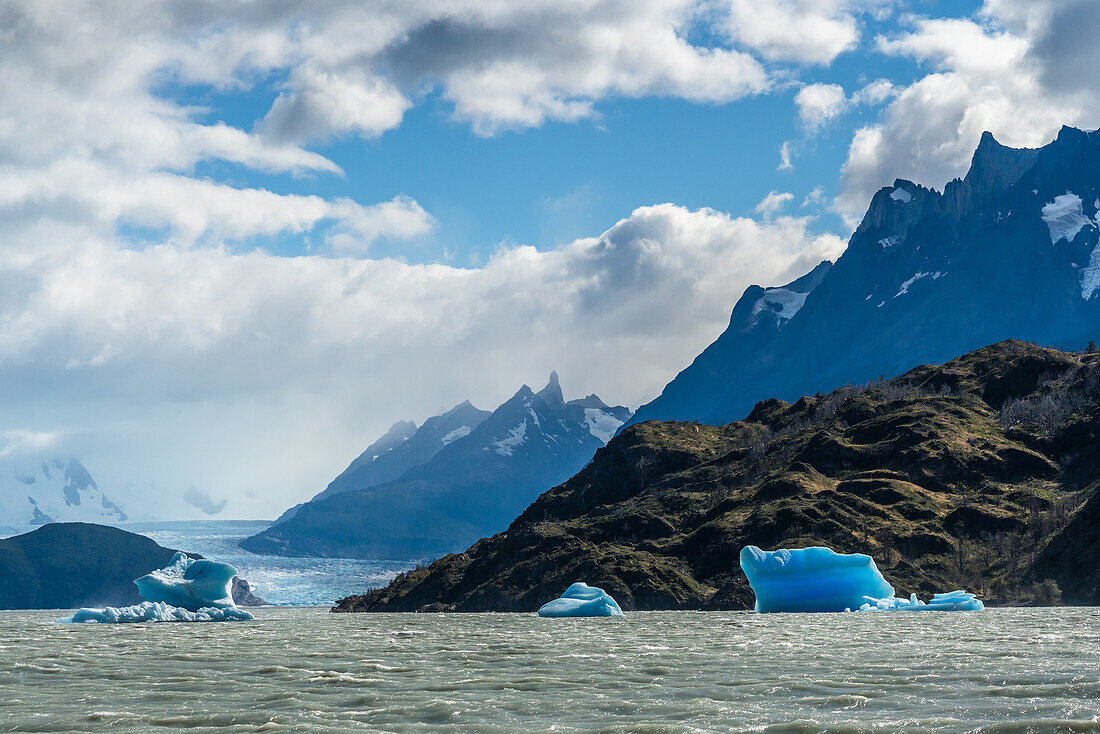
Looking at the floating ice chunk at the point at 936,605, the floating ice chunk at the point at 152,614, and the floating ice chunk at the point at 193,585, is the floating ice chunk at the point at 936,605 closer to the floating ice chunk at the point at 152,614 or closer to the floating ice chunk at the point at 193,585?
the floating ice chunk at the point at 152,614

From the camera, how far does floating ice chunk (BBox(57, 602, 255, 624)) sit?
376ft

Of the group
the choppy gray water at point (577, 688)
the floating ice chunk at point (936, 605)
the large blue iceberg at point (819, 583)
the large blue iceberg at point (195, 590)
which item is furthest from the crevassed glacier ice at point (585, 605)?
the choppy gray water at point (577, 688)

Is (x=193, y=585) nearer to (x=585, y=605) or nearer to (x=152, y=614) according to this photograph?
(x=152, y=614)

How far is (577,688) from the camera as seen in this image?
1260 inches

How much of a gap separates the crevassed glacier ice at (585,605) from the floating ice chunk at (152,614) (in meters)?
41.2

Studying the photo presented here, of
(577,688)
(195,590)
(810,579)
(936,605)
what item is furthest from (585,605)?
(577,688)

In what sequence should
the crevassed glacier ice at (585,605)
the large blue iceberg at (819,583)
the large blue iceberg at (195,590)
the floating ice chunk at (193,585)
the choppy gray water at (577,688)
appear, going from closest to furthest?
the choppy gray water at (577,688), the crevassed glacier ice at (585,605), the large blue iceberg at (195,590), the floating ice chunk at (193,585), the large blue iceberg at (819,583)

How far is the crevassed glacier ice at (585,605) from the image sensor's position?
121438mm

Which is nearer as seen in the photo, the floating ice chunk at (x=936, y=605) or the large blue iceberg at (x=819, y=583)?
the floating ice chunk at (x=936, y=605)

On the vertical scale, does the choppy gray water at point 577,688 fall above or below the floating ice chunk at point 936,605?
above

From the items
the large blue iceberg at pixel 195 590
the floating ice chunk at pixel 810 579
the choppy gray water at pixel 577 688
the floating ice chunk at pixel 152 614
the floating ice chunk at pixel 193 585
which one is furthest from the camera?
the floating ice chunk at pixel 810 579

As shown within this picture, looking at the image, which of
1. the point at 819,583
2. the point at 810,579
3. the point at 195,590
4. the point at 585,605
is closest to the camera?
the point at 585,605

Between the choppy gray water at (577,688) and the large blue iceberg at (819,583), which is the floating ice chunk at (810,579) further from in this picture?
the choppy gray water at (577,688)

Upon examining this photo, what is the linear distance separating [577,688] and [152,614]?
99941 millimetres
